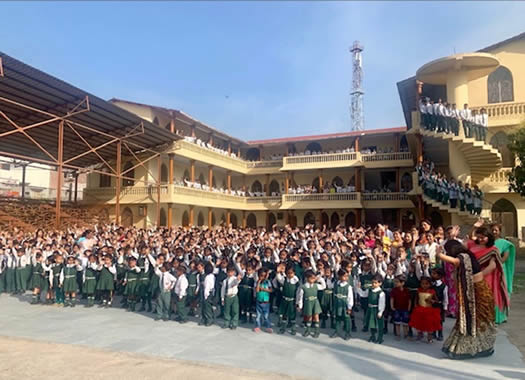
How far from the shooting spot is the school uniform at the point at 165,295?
806 cm

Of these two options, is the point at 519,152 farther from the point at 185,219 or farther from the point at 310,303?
the point at 185,219

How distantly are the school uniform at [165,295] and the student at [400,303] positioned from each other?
14.1ft

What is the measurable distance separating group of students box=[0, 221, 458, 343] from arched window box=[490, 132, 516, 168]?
11.4 m

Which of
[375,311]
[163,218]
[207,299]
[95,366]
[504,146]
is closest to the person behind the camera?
[95,366]

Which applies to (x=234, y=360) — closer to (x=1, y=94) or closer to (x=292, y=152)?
(x=1, y=94)

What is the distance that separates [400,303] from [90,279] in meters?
6.87

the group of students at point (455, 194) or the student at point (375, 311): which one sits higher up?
the group of students at point (455, 194)

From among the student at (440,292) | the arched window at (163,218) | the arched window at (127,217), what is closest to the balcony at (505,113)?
the student at (440,292)

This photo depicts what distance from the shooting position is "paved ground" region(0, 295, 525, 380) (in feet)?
17.1

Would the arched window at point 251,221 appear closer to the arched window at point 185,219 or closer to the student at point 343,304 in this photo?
the arched window at point 185,219

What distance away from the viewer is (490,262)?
18.9 feet

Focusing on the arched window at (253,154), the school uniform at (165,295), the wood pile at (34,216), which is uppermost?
the arched window at (253,154)

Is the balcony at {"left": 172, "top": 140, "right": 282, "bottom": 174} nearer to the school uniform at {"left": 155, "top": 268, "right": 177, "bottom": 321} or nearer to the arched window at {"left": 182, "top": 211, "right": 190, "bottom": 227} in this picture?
the arched window at {"left": 182, "top": 211, "right": 190, "bottom": 227}

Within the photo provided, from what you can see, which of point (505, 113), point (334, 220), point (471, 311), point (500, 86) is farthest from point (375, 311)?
point (334, 220)
